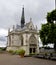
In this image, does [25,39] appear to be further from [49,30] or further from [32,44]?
[49,30]

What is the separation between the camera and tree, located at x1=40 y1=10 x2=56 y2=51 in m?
29.7

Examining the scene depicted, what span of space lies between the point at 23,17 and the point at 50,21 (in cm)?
3889

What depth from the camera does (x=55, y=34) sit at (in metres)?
29.2

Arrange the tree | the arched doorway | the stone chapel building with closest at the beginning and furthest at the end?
the tree → the stone chapel building → the arched doorway

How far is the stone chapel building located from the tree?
2707 centimetres

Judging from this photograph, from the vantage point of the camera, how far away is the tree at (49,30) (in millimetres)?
29722

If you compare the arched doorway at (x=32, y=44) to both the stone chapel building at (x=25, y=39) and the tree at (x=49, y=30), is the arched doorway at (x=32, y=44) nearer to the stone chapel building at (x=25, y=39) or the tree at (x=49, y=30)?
the stone chapel building at (x=25, y=39)

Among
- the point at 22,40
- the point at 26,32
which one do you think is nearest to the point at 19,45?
the point at 22,40

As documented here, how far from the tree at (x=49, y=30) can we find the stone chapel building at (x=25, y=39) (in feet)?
88.8

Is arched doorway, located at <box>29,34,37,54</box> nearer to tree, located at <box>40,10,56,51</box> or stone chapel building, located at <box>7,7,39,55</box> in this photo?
stone chapel building, located at <box>7,7,39,55</box>

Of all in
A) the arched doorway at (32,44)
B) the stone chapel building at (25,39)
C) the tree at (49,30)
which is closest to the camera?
the tree at (49,30)

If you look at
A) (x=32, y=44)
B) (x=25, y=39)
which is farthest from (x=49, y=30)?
(x=32, y=44)

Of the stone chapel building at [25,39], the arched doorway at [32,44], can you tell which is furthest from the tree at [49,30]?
the arched doorway at [32,44]

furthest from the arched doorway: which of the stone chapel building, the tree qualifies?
the tree
